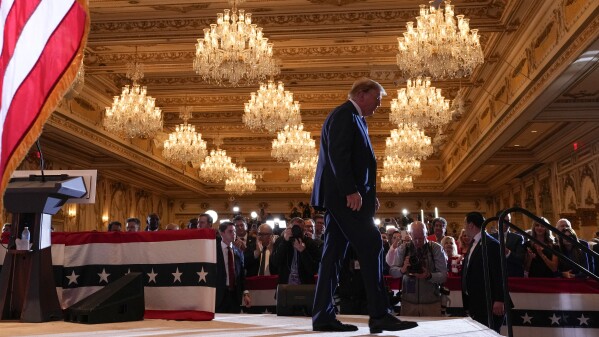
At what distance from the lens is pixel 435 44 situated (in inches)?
302

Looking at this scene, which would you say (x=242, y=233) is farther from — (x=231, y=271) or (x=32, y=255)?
(x=32, y=255)

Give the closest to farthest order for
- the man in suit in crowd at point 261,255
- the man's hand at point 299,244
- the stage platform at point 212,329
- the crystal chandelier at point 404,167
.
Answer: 1. the stage platform at point 212,329
2. the man's hand at point 299,244
3. the man in suit in crowd at point 261,255
4. the crystal chandelier at point 404,167

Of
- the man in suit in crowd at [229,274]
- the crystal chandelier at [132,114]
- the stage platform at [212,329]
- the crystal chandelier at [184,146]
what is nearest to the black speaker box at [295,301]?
the stage platform at [212,329]

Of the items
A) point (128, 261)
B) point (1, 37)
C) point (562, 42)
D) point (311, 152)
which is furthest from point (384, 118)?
point (1, 37)

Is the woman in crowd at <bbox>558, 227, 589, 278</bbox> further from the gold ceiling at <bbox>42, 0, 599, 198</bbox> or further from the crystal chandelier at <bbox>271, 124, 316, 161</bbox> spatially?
the crystal chandelier at <bbox>271, 124, 316, 161</bbox>

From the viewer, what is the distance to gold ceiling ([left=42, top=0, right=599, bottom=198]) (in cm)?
933

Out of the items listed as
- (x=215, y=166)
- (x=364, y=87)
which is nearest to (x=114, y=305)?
(x=364, y=87)

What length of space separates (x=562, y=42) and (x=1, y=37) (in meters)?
7.77

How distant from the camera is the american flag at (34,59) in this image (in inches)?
82.0

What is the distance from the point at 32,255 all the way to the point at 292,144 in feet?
31.8

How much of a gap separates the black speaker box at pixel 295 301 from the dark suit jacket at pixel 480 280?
4.96 feet

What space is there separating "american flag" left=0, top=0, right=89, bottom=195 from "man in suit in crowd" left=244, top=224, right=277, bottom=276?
493 centimetres

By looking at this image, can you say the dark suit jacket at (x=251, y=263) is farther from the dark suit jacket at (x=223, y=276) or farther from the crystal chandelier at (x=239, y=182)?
the crystal chandelier at (x=239, y=182)

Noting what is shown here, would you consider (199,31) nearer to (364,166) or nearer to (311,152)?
(311,152)
